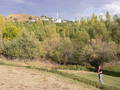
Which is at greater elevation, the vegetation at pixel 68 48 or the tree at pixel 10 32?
the tree at pixel 10 32

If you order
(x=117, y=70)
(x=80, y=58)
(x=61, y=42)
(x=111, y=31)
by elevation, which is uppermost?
(x=111, y=31)

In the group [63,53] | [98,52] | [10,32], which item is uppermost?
[10,32]

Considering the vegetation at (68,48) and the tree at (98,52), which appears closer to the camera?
the vegetation at (68,48)

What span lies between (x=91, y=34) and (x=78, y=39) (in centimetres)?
542

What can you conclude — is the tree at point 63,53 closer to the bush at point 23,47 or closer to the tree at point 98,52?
the tree at point 98,52

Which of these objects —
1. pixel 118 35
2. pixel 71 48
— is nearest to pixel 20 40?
pixel 71 48

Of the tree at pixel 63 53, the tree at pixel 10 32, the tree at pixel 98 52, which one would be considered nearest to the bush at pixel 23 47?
the tree at pixel 63 53

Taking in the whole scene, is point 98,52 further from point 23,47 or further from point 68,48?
point 23,47

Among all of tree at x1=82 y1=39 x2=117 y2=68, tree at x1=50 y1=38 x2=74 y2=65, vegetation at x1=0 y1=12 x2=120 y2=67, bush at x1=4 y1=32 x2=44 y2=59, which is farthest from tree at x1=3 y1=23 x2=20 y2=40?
tree at x1=82 y1=39 x2=117 y2=68

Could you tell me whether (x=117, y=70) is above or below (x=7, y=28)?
below

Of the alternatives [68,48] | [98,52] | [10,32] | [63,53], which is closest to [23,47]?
[63,53]

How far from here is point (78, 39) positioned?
45.2 meters

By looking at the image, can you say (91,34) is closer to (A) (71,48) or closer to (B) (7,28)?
(A) (71,48)

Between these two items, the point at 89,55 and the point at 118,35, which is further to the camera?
the point at 118,35
